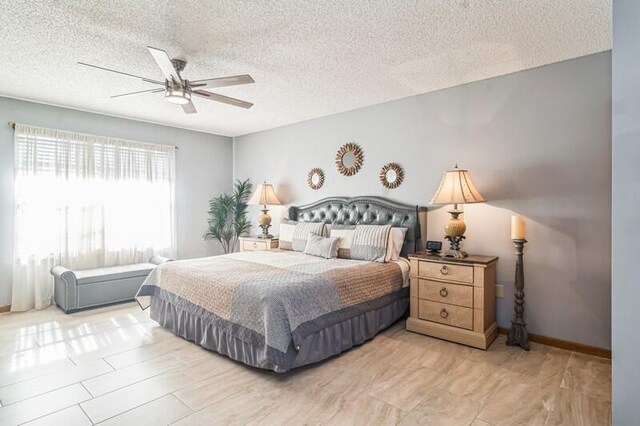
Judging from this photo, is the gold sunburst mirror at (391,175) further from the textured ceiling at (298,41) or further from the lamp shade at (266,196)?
the lamp shade at (266,196)

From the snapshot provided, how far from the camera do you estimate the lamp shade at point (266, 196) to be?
17.6 feet

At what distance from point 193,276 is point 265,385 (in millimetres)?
1250

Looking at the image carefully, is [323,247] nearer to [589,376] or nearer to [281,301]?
[281,301]

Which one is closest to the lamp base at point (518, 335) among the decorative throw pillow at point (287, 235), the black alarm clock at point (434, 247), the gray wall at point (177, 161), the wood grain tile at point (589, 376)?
the wood grain tile at point (589, 376)

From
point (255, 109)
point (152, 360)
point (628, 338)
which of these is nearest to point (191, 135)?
point (255, 109)

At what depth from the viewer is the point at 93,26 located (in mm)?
2471

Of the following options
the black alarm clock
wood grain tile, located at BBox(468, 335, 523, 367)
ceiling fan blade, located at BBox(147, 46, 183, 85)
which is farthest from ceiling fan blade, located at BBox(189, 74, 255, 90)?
wood grain tile, located at BBox(468, 335, 523, 367)

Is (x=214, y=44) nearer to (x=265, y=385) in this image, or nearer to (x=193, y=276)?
(x=193, y=276)

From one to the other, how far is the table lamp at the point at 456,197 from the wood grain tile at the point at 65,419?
10.2 ft

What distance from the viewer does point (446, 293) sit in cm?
324

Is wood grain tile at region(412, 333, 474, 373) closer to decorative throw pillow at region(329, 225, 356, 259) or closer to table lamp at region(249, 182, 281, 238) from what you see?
decorative throw pillow at region(329, 225, 356, 259)

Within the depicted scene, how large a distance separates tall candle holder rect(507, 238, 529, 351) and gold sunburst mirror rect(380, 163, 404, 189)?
1514mm

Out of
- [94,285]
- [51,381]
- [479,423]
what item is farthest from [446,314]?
[94,285]

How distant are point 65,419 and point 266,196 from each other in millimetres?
3731
